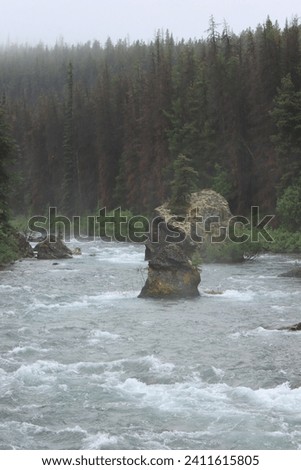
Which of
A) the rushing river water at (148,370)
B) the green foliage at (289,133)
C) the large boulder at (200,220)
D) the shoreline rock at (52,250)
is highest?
the green foliage at (289,133)

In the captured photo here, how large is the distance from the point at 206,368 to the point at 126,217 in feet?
170

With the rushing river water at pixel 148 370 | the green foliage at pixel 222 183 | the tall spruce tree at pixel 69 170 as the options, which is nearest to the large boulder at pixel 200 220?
the green foliage at pixel 222 183

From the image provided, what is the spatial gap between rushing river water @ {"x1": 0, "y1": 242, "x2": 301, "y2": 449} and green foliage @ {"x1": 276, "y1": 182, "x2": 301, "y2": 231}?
60.1 ft

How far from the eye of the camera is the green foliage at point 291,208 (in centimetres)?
4512

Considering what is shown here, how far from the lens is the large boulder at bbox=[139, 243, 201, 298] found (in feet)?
84.6

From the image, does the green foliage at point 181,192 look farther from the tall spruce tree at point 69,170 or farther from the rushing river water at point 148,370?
the tall spruce tree at point 69,170

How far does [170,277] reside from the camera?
2598 centimetres

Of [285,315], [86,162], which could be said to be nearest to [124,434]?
[285,315]

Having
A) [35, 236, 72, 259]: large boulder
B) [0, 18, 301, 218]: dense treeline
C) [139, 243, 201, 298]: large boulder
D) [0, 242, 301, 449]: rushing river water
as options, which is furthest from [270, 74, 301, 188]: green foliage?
[139, 243, 201, 298]: large boulder

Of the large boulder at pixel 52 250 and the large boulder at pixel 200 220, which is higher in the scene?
the large boulder at pixel 200 220

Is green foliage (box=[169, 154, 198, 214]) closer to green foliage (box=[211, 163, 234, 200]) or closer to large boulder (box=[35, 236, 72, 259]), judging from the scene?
large boulder (box=[35, 236, 72, 259])

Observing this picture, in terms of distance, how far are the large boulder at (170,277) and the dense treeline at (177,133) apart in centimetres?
1641

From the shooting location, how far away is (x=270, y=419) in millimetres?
12242

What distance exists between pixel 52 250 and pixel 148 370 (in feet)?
93.1
